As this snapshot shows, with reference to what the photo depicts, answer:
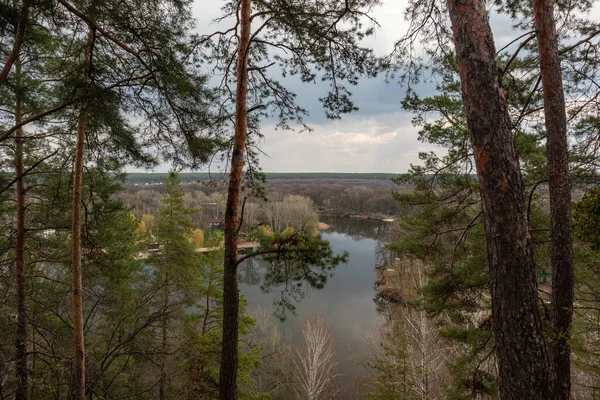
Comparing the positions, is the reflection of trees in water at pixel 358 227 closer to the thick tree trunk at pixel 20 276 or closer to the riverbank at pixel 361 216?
the riverbank at pixel 361 216

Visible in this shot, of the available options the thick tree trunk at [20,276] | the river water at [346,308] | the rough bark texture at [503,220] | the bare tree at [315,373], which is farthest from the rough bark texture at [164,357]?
the bare tree at [315,373]

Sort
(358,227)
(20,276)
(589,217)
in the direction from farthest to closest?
(358,227)
(20,276)
(589,217)

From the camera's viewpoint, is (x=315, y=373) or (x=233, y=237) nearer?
(x=233, y=237)

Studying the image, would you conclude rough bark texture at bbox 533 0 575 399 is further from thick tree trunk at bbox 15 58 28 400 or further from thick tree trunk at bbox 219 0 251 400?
thick tree trunk at bbox 15 58 28 400

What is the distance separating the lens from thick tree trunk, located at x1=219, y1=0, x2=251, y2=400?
2877mm

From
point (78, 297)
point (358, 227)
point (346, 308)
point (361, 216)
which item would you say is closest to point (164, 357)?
point (78, 297)

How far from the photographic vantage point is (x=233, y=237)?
2.92 meters

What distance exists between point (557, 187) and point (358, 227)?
39.8 metres

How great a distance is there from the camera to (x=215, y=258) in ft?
25.1

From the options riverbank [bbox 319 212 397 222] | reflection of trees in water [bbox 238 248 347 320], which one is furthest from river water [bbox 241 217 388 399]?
riverbank [bbox 319 212 397 222]

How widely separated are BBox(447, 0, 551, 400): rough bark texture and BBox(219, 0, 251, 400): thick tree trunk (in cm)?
200

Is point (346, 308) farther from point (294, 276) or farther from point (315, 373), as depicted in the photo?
point (294, 276)

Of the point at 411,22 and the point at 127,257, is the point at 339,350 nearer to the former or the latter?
the point at 127,257

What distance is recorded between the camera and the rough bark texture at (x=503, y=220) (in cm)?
159
